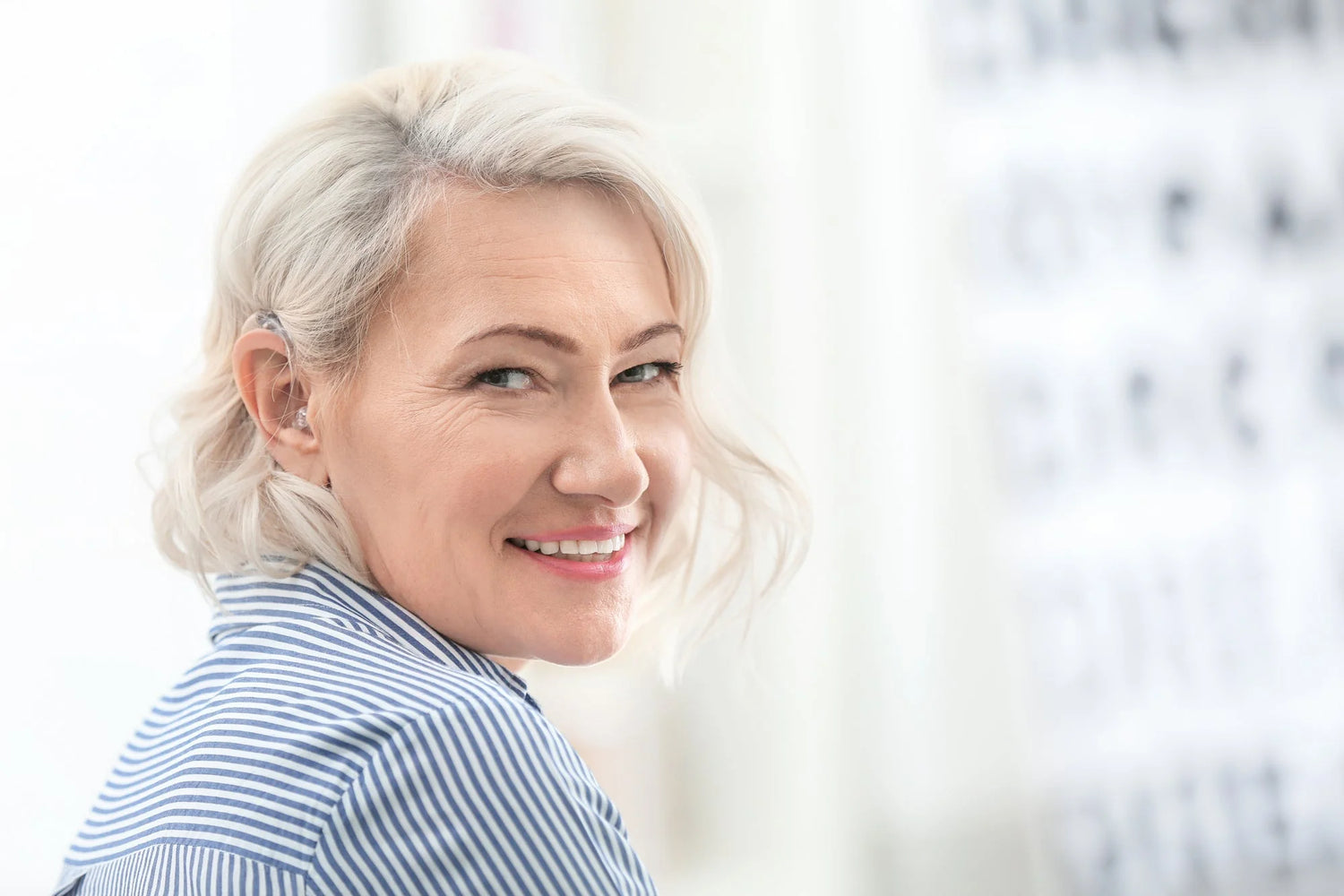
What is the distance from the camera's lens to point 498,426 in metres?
1.00

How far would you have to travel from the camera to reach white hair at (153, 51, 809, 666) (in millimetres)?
1024

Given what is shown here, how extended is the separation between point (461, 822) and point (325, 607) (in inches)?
10.9

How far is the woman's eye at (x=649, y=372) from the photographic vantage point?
44.2 inches

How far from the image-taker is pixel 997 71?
10.5 ft

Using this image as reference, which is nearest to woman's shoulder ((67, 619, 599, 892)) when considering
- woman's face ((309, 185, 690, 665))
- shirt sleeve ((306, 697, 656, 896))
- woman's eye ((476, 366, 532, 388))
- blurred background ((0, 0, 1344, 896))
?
shirt sleeve ((306, 697, 656, 896))

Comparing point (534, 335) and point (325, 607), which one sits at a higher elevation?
point (534, 335)

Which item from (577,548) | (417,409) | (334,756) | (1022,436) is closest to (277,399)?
(417,409)

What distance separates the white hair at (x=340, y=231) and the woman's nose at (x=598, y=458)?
0.17m

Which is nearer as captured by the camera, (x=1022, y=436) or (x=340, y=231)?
(x=340, y=231)

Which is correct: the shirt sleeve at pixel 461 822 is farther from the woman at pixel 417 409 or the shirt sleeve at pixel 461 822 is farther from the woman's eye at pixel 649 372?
the woman's eye at pixel 649 372

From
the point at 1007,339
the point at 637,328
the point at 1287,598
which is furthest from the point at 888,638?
the point at 637,328

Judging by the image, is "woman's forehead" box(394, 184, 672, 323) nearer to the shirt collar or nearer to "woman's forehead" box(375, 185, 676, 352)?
"woman's forehead" box(375, 185, 676, 352)

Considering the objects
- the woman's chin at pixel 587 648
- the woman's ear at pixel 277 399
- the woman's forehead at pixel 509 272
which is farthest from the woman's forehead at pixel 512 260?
the woman's chin at pixel 587 648

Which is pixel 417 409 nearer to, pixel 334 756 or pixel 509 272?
pixel 509 272
